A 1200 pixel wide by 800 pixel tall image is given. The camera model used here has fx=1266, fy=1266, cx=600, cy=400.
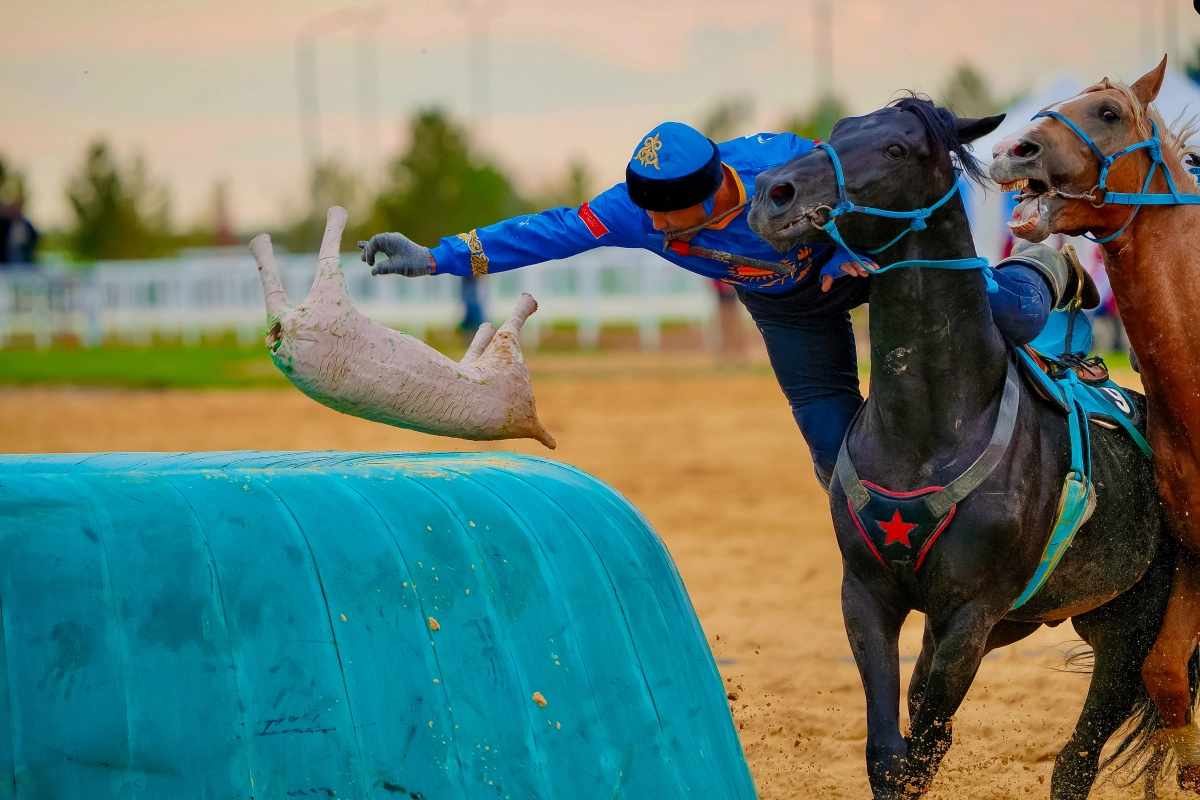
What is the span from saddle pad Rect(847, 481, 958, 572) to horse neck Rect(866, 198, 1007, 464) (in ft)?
0.33

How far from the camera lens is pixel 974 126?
2859 mm

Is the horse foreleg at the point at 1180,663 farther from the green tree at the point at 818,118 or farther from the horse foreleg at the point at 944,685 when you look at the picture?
the green tree at the point at 818,118

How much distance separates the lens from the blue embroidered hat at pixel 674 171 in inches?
117

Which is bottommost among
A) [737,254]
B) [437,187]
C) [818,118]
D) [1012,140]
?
[737,254]

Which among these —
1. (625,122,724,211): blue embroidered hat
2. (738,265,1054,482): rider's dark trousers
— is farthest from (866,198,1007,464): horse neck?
(625,122,724,211): blue embroidered hat

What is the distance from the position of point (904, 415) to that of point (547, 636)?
106 centimetres

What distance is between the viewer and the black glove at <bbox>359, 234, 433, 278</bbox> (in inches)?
123

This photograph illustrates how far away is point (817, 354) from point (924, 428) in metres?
0.52

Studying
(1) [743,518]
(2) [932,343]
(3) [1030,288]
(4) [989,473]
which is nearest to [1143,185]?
(3) [1030,288]

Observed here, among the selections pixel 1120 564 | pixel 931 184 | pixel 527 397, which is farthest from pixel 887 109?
pixel 1120 564

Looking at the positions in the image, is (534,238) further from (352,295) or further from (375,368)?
(352,295)

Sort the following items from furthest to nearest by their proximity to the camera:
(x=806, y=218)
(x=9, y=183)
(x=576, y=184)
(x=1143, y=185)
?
(x=576, y=184)
(x=9, y=183)
(x=1143, y=185)
(x=806, y=218)

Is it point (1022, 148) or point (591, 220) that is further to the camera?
point (591, 220)

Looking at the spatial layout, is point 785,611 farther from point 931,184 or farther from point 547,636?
point 547,636
